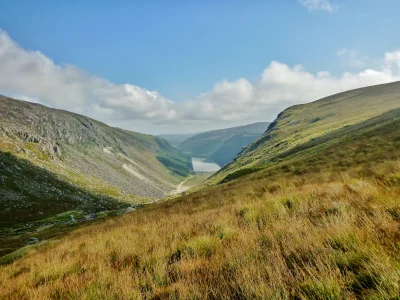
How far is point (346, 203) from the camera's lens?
6.98 m

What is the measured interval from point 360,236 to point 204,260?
2926 millimetres

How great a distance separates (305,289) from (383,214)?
124 inches

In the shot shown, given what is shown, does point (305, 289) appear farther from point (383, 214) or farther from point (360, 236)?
point (383, 214)

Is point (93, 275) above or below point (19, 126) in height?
below

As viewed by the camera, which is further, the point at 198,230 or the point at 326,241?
the point at 198,230

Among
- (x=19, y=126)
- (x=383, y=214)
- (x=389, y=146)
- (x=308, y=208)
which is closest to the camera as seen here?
(x=383, y=214)

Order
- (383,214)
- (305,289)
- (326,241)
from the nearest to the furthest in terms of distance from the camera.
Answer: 1. (305,289)
2. (326,241)
3. (383,214)

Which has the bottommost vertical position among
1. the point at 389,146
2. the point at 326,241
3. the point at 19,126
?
the point at 389,146

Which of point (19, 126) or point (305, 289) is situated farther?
point (19, 126)

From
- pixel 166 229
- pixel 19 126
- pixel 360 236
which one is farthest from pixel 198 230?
pixel 19 126

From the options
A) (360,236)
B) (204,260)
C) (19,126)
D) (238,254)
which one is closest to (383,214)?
(360,236)

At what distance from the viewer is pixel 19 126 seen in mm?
190375

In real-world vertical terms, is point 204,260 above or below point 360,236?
below

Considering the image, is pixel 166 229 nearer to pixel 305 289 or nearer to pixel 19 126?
pixel 305 289
